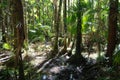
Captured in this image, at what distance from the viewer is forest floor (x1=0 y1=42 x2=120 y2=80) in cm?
1047

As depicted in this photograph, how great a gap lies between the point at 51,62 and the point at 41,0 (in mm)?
20160

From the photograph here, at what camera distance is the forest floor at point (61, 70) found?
10.5 m

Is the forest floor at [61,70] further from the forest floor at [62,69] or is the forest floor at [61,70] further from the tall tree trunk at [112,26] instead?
the tall tree trunk at [112,26]

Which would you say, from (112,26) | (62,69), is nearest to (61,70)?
(62,69)

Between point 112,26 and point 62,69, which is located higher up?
point 112,26

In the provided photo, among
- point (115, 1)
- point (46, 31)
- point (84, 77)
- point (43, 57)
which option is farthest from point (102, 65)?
point (46, 31)

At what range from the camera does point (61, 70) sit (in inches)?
461

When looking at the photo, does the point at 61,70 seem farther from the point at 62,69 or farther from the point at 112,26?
the point at 112,26

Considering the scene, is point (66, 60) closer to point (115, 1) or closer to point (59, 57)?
point (59, 57)

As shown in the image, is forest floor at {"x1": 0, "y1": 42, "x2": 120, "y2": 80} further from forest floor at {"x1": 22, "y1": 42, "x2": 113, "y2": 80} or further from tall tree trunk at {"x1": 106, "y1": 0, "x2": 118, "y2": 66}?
tall tree trunk at {"x1": 106, "y1": 0, "x2": 118, "y2": 66}

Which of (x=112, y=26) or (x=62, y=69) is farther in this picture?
(x=112, y=26)

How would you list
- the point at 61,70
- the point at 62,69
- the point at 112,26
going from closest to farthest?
the point at 61,70
the point at 62,69
the point at 112,26

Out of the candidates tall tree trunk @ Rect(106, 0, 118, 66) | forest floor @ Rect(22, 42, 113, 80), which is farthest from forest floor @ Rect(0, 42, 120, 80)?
tall tree trunk @ Rect(106, 0, 118, 66)

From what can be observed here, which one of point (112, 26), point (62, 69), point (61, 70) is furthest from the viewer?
point (112, 26)
